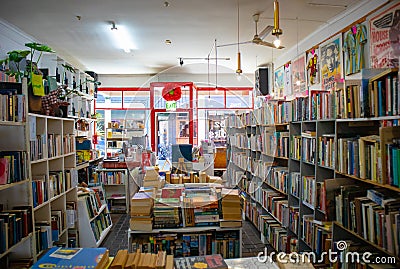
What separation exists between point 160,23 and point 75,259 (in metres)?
3.52

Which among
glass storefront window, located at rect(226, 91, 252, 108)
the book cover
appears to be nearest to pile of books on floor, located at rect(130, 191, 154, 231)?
the book cover

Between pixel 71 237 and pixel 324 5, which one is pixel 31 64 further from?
pixel 324 5

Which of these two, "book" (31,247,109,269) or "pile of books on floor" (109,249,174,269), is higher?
"book" (31,247,109,269)

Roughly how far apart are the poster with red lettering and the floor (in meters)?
2.69

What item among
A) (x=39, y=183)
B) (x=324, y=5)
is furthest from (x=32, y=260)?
(x=324, y=5)

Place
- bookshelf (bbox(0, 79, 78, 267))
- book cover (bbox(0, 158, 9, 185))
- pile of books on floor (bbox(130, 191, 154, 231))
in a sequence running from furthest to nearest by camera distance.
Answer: pile of books on floor (bbox(130, 191, 154, 231)) < bookshelf (bbox(0, 79, 78, 267)) < book cover (bbox(0, 158, 9, 185))

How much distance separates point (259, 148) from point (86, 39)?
3.29m

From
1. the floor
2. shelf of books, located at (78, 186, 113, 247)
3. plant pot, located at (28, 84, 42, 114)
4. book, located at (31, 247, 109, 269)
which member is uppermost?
plant pot, located at (28, 84, 42, 114)

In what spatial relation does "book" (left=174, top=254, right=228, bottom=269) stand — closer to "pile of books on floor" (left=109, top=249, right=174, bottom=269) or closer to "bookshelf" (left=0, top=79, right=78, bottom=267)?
"pile of books on floor" (left=109, top=249, right=174, bottom=269)

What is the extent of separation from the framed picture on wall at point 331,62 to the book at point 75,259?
11.5 ft

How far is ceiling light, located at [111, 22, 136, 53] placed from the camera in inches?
180

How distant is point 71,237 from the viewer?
3953 mm

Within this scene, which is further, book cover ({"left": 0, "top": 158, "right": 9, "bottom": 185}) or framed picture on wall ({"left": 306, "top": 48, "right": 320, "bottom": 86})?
framed picture on wall ({"left": 306, "top": 48, "right": 320, "bottom": 86})

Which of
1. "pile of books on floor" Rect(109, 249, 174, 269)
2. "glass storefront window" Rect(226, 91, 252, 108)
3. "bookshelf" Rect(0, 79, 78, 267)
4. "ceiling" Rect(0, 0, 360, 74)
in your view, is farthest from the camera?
"glass storefront window" Rect(226, 91, 252, 108)
